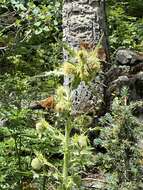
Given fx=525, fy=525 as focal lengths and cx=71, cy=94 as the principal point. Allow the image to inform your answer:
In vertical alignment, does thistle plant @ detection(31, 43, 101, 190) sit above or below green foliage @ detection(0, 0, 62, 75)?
above

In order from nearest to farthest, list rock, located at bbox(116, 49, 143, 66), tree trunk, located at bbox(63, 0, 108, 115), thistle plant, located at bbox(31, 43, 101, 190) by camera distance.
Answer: thistle plant, located at bbox(31, 43, 101, 190)
tree trunk, located at bbox(63, 0, 108, 115)
rock, located at bbox(116, 49, 143, 66)

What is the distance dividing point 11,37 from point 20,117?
273 inches

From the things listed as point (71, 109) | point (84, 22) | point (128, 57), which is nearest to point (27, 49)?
point (84, 22)

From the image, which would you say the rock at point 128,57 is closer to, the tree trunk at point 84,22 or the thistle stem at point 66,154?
the tree trunk at point 84,22

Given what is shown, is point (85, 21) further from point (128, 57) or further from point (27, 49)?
point (27, 49)

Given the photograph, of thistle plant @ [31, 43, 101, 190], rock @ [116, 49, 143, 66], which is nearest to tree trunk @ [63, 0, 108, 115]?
rock @ [116, 49, 143, 66]

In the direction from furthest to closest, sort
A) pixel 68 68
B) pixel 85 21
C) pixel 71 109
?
pixel 85 21 → pixel 71 109 → pixel 68 68

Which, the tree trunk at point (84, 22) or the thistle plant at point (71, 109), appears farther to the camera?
the tree trunk at point (84, 22)

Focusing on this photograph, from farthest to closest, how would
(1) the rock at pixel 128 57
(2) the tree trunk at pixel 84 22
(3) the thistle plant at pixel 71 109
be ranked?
1. (1) the rock at pixel 128 57
2. (2) the tree trunk at pixel 84 22
3. (3) the thistle plant at pixel 71 109

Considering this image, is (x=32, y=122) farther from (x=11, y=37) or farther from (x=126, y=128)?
(x=11, y=37)

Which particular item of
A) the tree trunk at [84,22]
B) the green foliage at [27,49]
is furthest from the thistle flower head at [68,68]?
the green foliage at [27,49]

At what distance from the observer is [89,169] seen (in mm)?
5301

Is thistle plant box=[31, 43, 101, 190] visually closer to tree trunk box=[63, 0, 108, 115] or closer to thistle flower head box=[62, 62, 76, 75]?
thistle flower head box=[62, 62, 76, 75]

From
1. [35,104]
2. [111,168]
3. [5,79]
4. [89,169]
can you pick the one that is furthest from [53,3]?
Result: [111,168]
